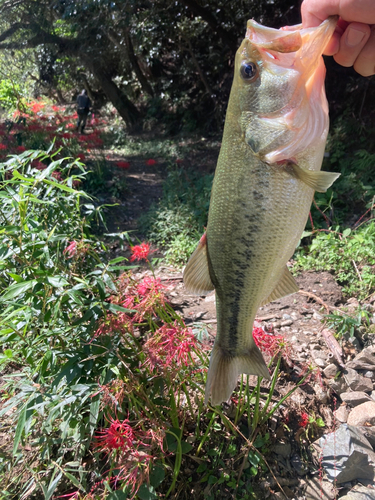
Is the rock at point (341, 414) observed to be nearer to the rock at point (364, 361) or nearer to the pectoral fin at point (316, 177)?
the rock at point (364, 361)

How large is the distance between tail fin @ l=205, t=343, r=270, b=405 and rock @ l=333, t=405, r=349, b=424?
125cm

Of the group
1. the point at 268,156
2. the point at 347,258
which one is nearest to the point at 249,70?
the point at 268,156

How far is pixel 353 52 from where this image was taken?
→ 1.60m

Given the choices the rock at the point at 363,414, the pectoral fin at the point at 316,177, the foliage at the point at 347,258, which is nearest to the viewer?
the pectoral fin at the point at 316,177

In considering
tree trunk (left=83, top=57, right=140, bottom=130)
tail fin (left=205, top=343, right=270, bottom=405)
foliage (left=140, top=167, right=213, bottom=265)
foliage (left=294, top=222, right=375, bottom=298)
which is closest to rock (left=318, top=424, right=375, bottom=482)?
tail fin (left=205, top=343, right=270, bottom=405)

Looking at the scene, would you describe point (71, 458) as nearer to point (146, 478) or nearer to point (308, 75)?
point (146, 478)

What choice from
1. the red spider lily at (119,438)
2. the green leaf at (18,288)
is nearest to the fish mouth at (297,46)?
the green leaf at (18,288)

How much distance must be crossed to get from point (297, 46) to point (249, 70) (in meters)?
0.19

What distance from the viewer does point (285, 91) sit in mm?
1280

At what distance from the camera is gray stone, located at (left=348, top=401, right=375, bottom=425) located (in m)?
2.33

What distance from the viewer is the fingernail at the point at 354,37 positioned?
1.48 meters

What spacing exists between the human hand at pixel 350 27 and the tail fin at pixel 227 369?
57.8 inches

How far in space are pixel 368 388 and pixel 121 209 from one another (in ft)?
15.6

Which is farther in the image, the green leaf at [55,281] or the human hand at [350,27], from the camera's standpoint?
the green leaf at [55,281]
